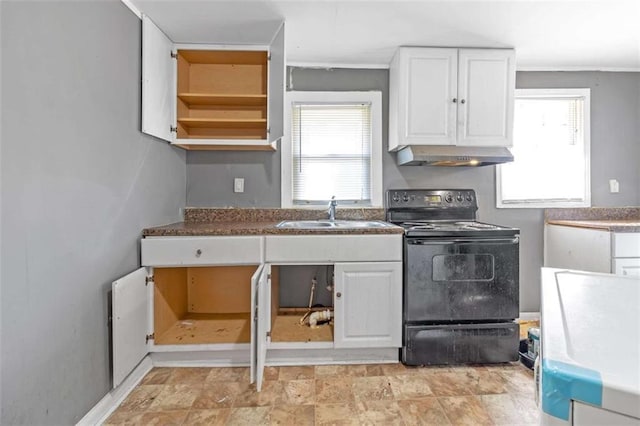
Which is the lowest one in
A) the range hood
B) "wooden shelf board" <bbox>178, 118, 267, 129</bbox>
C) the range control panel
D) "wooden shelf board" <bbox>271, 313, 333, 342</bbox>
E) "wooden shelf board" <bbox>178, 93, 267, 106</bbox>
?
"wooden shelf board" <bbox>271, 313, 333, 342</bbox>

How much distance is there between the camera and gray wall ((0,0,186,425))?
107cm

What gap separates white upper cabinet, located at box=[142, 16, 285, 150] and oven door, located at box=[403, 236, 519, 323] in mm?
1257

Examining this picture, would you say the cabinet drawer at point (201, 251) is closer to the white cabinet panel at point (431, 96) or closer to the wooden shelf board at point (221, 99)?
the wooden shelf board at point (221, 99)

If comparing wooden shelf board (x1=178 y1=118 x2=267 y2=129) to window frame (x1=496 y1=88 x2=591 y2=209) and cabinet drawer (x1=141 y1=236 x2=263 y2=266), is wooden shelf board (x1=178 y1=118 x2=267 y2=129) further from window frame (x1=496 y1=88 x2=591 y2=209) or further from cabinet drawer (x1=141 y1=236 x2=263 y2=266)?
window frame (x1=496 y1=88 x2=591 y2=209)

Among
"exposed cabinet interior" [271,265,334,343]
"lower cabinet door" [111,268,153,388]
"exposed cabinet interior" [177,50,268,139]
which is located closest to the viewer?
"lower cabinet door" [111,268,153,388]

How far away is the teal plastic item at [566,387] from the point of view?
46cm

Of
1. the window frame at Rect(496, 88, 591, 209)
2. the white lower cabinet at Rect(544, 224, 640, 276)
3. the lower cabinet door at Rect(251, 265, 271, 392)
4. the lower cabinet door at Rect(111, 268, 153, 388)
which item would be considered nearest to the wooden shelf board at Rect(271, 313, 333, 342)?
the lower cabinet door at Rect(251, 265, 271, 392)

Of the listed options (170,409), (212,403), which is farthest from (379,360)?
(170,409)

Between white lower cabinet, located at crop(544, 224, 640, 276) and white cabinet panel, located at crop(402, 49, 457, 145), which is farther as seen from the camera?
white cabinet panel, located at crop(402, 49, 457, 145)

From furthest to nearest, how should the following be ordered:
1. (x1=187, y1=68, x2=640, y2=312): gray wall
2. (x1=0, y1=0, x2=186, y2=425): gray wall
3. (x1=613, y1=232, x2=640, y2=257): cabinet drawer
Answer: (x1=187, y1=68, x2=640, y2=312): gray wall → (x1=613, y1=232, x2=640, y2=257): cabinet drawer → (x1=0, y1=0, x2=186, y2=425): gray wall

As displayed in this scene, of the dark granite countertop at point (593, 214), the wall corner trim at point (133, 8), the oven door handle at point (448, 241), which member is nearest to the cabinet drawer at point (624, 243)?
the dark granite countertop at point (593, 214)

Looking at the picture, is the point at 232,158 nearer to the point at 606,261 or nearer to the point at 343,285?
the point at 343,285

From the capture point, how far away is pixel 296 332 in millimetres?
2148

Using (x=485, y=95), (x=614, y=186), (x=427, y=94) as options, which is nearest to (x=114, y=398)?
(x=427, y=94)
